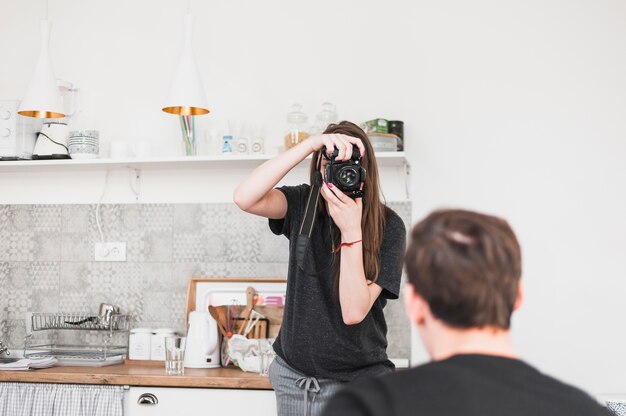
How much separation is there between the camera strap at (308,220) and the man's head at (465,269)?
95cm

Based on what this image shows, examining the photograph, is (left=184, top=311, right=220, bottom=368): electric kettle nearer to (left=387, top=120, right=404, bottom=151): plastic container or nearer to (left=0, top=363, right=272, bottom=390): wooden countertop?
(left=0, top=363, right=272, bottom=390): wooden countertop

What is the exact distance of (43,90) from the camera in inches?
113

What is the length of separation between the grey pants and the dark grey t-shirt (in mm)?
19

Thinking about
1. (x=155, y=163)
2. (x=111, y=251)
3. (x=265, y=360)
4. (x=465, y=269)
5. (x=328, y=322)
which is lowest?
(x=265, y=360)

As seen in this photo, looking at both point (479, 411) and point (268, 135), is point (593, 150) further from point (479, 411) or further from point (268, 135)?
point (479, 411)

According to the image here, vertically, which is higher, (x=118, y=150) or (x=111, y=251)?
(x=118, y=150)

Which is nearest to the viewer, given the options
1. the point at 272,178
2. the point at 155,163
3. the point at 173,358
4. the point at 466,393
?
the point at 466,393

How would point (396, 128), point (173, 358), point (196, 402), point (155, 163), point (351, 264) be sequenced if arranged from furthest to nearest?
point (155, 163)
point (396, 128)
point (173, 358)
point (196, 402)
point (351, 264)

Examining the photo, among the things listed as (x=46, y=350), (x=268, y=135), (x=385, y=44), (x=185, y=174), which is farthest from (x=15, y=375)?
(x=385, y=44)

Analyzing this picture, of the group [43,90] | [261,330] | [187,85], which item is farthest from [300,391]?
[43,90]

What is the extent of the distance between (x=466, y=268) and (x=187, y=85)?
6.52ft

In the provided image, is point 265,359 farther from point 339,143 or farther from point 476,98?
point 476,98

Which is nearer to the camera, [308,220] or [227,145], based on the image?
[308,220]

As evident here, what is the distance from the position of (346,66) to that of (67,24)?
4.38 ft
